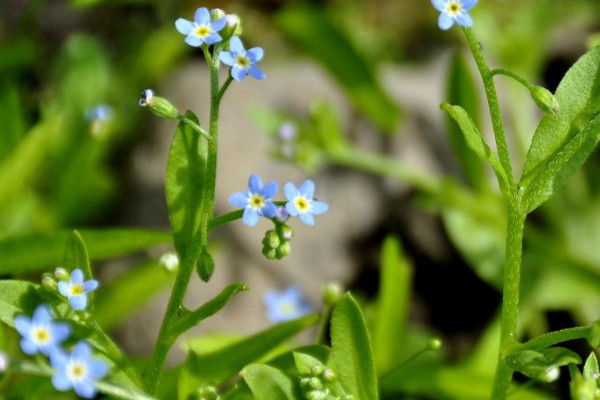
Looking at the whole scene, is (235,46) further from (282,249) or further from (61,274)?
(61,274)

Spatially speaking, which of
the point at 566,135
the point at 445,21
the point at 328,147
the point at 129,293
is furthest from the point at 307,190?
the point at 328,147

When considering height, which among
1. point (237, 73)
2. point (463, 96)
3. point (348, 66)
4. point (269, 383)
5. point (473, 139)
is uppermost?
point (348, 66)

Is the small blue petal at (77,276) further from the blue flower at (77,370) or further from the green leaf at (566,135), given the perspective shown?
the green leaf at (566,135)

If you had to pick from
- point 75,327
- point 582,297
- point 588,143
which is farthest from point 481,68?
point 582,297

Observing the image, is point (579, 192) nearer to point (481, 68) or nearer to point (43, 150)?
point (481, 68)

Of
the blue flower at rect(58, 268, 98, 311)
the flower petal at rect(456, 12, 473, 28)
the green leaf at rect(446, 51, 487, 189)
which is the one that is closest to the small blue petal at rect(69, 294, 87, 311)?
the blue flower at rect(58, 268, 98, 311)

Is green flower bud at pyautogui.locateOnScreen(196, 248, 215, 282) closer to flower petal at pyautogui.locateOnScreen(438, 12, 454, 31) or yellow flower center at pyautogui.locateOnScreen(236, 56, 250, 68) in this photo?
yellow flower center at pyautogui.locateOnScreen(236, 56, 250, 68)
